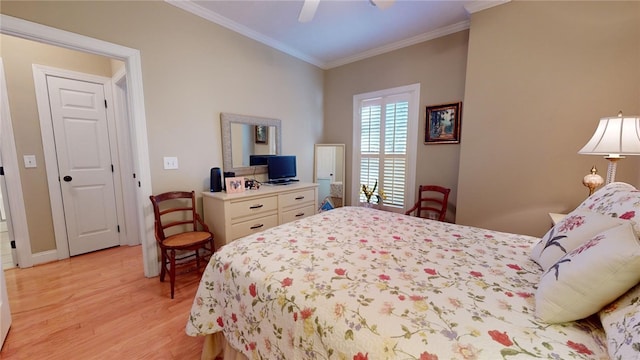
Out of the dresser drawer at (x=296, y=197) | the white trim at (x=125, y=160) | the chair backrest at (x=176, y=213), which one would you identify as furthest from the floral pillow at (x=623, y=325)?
the white trim at (x=125, y=160)

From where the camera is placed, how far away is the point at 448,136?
2855 mm

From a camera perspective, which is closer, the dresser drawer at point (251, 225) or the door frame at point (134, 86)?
the door frame at point (134, 86)

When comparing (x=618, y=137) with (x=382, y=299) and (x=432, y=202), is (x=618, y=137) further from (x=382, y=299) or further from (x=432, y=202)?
(x=382, y=299)

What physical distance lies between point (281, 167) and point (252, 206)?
0.88m

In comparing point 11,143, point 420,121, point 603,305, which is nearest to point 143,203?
point 11,143

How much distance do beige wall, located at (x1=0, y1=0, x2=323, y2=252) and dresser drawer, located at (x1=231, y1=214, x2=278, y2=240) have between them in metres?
0.64

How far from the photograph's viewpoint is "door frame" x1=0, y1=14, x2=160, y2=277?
1.65m

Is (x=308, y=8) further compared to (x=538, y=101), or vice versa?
(x=538, y=101)

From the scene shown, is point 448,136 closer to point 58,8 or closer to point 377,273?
point 377,273

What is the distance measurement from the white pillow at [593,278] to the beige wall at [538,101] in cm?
167

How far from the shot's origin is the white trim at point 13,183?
7.34ft

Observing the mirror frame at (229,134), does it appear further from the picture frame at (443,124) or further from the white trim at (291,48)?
the picture frame at (443,124)

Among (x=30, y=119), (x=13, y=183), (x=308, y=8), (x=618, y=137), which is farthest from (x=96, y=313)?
(x=618, y=137)

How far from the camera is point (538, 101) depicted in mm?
2100
